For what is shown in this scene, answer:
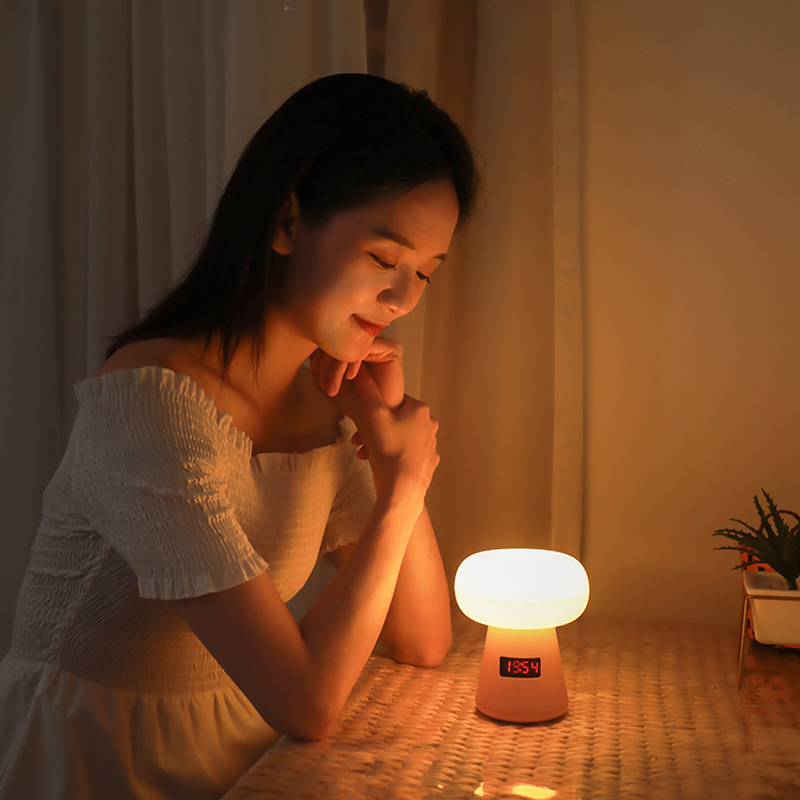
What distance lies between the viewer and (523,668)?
93cm

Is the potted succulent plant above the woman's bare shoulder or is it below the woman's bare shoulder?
below

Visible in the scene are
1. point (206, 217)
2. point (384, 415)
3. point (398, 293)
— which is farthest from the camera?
point (206, 217)

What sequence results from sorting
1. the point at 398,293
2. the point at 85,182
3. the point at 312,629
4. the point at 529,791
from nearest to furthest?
1. the point at 529,791
2. the point at 312,629
3. the point at 398,293
4. the point at 85,182

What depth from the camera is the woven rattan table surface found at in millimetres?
764

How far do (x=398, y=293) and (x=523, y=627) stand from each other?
0.42 metres

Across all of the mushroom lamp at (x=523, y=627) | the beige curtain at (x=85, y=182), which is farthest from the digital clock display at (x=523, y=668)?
the beige curtain at (x=85, y=182)

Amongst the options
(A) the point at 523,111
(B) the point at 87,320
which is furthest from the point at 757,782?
(B) the point at 87,320

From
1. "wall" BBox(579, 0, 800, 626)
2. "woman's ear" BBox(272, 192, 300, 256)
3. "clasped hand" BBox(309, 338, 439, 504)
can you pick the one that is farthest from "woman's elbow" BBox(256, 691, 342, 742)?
"wall" BBox(579, 0, 800, 626)

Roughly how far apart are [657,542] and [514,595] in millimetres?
586

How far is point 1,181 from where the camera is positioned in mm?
1514

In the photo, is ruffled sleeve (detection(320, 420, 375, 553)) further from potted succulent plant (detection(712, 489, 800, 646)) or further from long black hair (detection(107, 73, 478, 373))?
potted succulent plant (detection(712, 489, 800, 646))

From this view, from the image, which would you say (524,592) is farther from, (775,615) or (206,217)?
(206,217)

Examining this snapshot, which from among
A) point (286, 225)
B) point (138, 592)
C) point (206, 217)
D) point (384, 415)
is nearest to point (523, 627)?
point (384, 415)

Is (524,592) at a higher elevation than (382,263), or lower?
lower
